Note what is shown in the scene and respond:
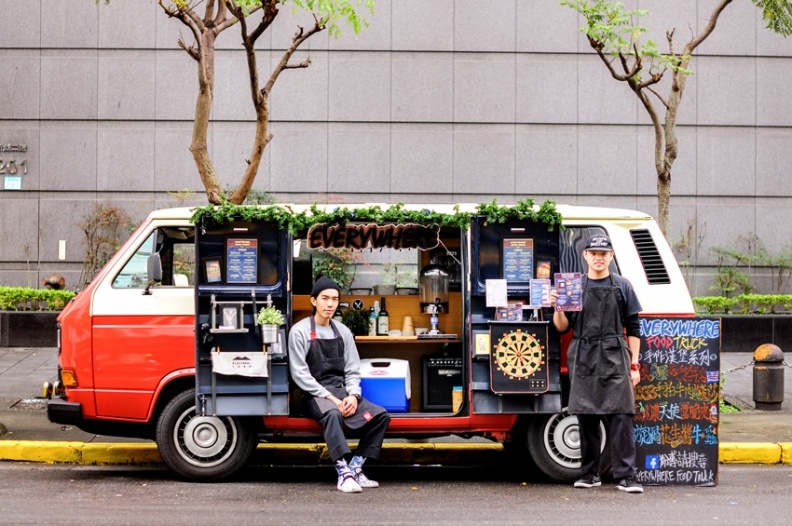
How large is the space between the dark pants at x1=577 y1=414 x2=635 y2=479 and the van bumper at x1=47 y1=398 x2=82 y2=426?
3.99 metres

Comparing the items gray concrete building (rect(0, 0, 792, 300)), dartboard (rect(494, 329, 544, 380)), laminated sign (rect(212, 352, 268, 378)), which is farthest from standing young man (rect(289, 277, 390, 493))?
gray concrete building (rect(0, 0, 792, 300))

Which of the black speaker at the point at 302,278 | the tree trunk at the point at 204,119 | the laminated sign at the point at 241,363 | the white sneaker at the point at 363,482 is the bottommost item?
the white sneaker at the point at 363,482

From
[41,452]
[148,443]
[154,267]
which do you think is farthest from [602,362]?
[41,452]

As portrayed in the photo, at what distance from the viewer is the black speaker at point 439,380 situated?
895cm

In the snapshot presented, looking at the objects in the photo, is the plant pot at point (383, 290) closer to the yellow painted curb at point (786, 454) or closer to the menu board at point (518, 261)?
the menu board at point (518, 261)

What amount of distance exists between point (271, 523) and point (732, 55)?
1474cm

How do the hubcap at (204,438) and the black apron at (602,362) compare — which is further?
the hubcap at (204,438)

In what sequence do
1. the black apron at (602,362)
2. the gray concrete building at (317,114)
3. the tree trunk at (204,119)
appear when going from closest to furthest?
the black apron at (602,362)
the tree trunk at (204,119)
the gray concrete building at (317,114)

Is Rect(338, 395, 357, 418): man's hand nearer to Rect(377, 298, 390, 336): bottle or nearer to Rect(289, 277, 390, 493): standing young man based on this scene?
Rect(289, 277, 390, 493): standing young man

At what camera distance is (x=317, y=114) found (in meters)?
18.5

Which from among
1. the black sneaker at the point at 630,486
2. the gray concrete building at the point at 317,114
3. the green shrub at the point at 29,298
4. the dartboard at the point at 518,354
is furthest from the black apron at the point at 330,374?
the gray concrete building at the point at 317,114

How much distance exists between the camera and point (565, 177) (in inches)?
731

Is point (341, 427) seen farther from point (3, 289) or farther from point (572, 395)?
point (3, 289)

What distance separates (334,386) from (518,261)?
1.79m
